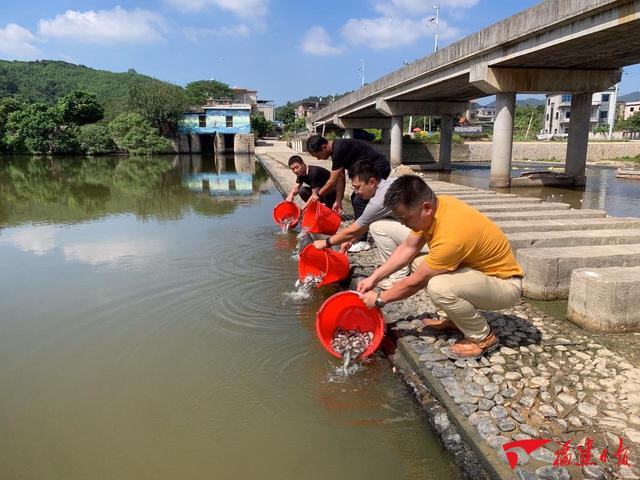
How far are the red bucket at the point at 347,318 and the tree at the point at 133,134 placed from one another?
135 ft

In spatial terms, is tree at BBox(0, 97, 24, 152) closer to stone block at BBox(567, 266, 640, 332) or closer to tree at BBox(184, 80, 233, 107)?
tree at BBox(184, 80, 233, 107)

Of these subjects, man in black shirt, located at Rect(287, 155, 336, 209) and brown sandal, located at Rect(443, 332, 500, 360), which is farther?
man in black shirt, located at Rect(287, 155, 336, 209)

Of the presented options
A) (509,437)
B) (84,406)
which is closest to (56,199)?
(84,406)

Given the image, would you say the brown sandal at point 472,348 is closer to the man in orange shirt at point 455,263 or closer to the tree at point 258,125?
the man in orange shirt at point 455,263

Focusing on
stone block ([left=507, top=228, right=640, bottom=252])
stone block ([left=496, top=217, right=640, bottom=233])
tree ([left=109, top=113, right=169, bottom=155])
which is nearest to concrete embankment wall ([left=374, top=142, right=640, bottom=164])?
tree ([left=109, top=113, right=169, bottom=155])

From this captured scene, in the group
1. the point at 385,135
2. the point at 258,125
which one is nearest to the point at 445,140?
the point at 385,135

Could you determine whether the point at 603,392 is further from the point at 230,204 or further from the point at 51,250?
the point at 230,204

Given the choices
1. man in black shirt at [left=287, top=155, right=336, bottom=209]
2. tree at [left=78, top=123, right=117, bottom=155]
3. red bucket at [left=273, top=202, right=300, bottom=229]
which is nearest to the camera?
man in black shirt at [left=287, top=155, right=336, bottom=209]

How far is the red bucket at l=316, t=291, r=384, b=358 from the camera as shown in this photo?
11.8ft

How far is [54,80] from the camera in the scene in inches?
3546

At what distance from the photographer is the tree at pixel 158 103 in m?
44.4

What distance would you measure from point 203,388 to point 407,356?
1.54 meters

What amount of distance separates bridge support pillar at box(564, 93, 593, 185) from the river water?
43.3 feet

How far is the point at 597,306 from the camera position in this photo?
12.2 feet
